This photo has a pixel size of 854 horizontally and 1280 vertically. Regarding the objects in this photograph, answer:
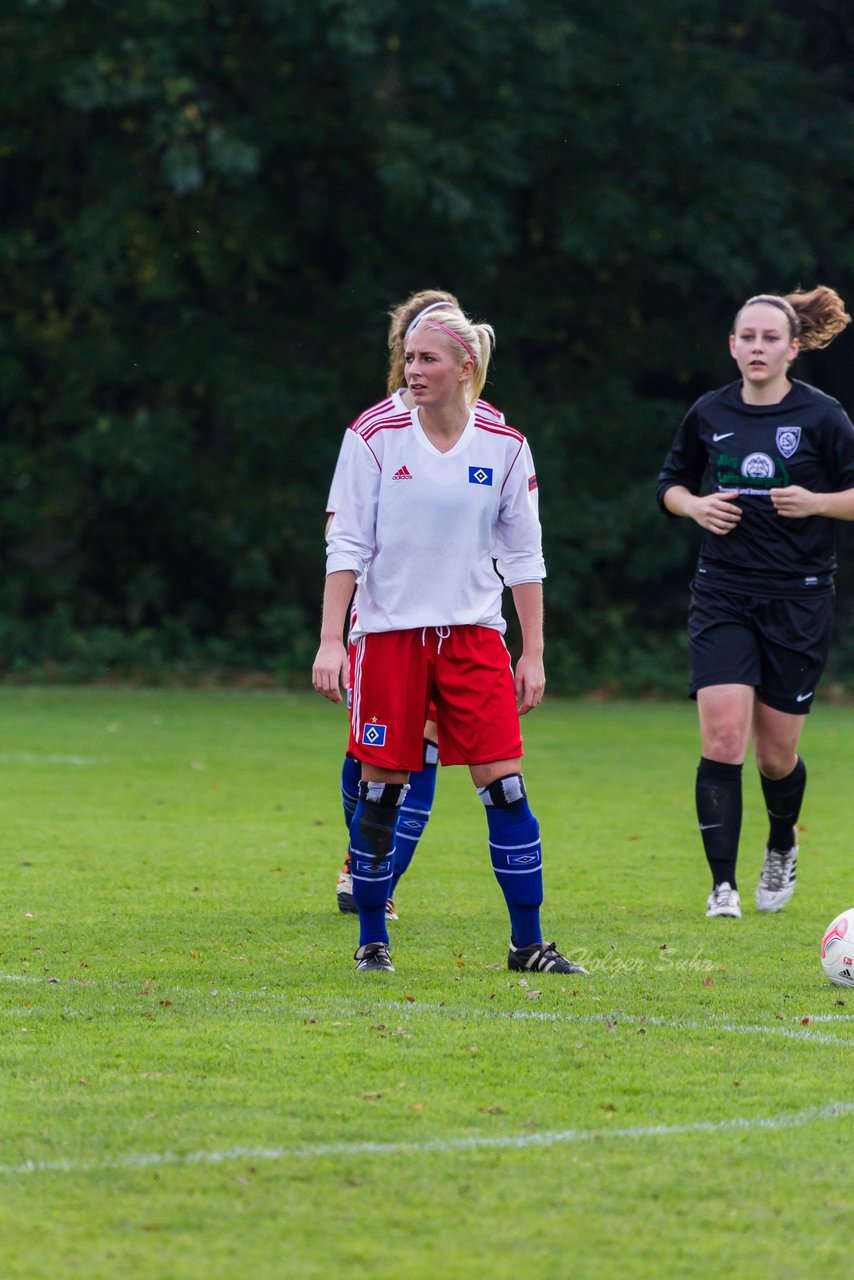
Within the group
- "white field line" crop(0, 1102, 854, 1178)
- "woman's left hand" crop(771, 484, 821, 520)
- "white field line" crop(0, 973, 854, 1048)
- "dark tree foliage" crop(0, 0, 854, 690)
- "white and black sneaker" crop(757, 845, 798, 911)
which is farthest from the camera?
"dark tree foliage" crop(0, 0, 854, 690)

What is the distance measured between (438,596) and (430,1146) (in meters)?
2.24

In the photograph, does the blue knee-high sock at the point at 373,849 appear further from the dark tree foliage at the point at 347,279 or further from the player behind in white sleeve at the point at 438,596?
the dark tree foliage at the point at 347,279

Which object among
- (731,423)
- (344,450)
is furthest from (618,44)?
(344,450)

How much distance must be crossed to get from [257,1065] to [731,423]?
3772mm

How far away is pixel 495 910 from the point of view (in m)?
7.25

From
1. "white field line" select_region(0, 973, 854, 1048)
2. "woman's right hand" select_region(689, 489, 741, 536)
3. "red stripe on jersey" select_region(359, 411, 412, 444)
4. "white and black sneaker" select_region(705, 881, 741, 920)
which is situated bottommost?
"white and black sneaker" select_region(705, 881, 741, 920)

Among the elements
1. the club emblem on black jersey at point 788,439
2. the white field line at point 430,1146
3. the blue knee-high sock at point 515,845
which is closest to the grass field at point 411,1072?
the white field line at point 430,1146

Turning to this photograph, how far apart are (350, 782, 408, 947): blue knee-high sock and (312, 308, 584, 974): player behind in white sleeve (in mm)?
14

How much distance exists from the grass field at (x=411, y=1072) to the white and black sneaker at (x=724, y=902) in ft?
0.49

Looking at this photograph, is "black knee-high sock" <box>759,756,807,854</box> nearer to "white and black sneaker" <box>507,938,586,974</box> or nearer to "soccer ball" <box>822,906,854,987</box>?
"soccer ball" <box>822,906,854,987</box>

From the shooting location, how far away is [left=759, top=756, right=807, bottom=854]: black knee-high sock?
24.5 feet

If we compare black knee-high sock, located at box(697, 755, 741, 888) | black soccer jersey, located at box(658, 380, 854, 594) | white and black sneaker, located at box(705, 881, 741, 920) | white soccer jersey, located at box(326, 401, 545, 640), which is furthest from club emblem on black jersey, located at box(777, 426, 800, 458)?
white soccer jersey, located at box(326, 401, 545, 640)

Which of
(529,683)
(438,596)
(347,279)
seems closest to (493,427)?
(438,596)

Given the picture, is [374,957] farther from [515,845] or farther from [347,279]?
[347,279]
